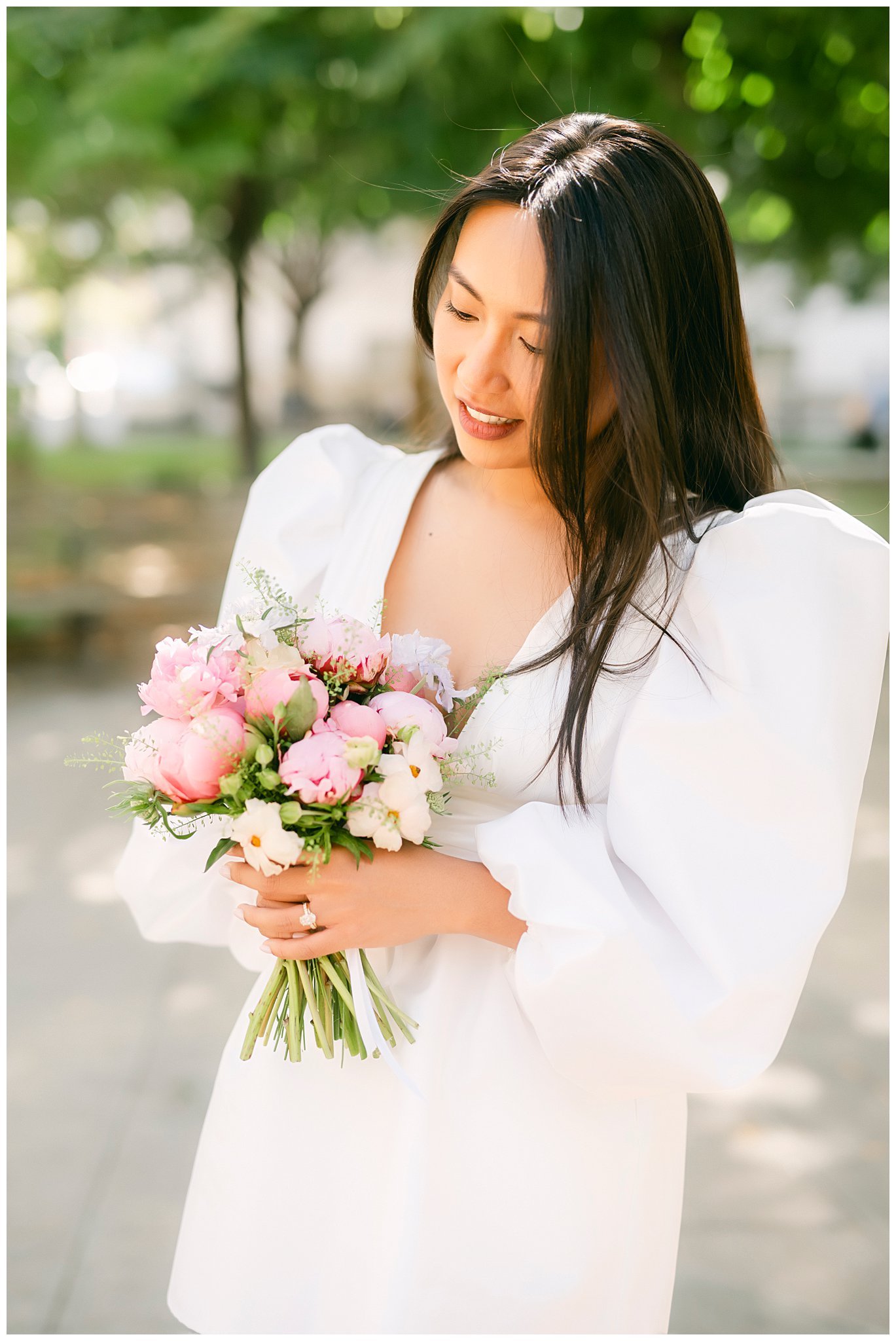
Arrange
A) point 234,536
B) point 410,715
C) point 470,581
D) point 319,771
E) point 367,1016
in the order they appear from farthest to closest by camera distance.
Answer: point 234,536
point 470,581
point 367,1016
point 410,715
point 319,771

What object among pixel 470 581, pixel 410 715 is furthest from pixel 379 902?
pixel 470 581

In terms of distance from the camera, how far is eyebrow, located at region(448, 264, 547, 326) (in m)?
1.40

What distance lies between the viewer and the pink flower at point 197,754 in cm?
126

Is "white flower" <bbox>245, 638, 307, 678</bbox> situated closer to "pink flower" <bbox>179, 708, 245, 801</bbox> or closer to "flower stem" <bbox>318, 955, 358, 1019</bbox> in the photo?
"pink flower" <bbox>179, 708, 245, 801</bbox>

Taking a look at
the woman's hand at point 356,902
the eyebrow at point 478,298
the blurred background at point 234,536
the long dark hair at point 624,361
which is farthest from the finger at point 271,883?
the blurred background at point 234,536

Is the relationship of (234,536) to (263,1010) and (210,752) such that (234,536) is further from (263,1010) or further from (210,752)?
(210,752)

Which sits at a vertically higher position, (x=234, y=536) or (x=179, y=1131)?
(x=234, y=536)

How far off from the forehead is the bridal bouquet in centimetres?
47

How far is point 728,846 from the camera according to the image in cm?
135

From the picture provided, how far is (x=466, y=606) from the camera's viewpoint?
5.58 feet

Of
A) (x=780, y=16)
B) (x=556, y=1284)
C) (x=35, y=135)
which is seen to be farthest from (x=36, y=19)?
(x=556, y=1284)

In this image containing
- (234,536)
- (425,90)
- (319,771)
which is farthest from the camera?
(234,536)

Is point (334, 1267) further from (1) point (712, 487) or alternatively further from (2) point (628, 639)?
(1) point (712, 487)

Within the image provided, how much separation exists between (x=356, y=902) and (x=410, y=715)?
0.84 ft
